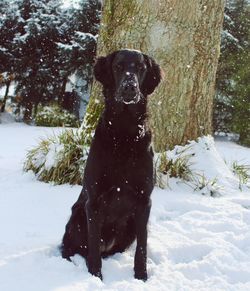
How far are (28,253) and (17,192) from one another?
1733 millimetres

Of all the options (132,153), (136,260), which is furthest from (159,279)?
(132,153)

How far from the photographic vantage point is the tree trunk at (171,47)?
5.14 meters

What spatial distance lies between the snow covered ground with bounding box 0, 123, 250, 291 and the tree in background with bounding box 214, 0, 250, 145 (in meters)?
6.89

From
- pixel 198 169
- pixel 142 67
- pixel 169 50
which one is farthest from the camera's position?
pixel 169 50

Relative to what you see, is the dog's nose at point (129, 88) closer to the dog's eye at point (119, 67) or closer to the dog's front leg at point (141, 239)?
the dog's eye at point (119, 67)

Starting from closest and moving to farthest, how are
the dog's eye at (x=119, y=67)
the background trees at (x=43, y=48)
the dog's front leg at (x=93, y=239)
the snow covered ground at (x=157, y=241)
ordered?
the snow covered ground at (x=157, y=241) → the dog's front leg at (x=93, y=239) → the dog's eye at (x=119, y=67) → the background trees at (x=43, y=48)

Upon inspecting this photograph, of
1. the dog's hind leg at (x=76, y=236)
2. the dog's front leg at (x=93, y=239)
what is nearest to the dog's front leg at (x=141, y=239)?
the dog's front leg at (x=93, y=239)

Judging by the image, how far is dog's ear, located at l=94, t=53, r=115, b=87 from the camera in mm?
2951

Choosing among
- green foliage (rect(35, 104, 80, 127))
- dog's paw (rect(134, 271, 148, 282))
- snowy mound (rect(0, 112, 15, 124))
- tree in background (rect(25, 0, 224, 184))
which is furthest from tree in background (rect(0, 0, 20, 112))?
dog's paw (rect(134, 271, 148, 282))

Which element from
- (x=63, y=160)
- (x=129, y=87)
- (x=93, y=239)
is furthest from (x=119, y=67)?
(x=63, y=160)

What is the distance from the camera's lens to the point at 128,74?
279 cm

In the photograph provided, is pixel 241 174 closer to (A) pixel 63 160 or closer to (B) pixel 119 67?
(A) pixel 63 160

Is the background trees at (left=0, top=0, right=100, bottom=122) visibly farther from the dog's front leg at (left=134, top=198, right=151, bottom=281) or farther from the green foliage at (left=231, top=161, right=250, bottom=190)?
the dog's front leg at (left=134, top=198, right=151, bottom=281)

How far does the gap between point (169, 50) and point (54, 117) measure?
25.0 ft
